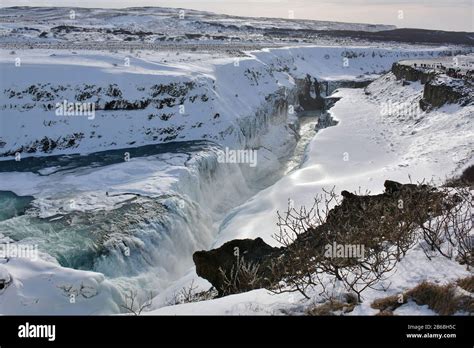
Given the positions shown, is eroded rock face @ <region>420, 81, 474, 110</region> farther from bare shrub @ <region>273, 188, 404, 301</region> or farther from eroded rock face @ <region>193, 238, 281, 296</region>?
bare shrub @ <region>273, 188, 404, 301</region>

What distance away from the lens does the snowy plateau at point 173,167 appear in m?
12.3

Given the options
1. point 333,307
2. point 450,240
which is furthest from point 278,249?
point 333,307

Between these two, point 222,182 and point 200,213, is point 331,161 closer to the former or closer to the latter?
point 222,182

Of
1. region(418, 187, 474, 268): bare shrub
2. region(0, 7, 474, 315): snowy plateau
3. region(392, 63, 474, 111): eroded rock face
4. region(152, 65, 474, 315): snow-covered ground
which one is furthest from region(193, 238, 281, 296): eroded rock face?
region(392, 63, 474, 111): eroded rock face

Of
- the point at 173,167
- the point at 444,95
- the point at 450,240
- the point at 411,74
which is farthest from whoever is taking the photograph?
the point at 411,74

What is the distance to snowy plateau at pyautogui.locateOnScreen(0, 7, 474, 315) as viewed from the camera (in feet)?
40.5

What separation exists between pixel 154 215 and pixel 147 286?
4169mm

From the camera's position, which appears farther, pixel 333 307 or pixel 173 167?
pixel 173 167

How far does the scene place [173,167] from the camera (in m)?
24.8

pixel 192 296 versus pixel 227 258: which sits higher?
pixel 227 258

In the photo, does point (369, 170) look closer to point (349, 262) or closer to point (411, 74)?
point (349, 262)

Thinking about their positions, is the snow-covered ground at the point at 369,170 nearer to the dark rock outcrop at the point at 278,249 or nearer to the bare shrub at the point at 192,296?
the bare shrub at the point at 192,296

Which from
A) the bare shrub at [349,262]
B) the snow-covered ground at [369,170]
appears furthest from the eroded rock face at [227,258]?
the snow-covered ground at [369,170]

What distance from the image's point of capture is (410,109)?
4084 cm
